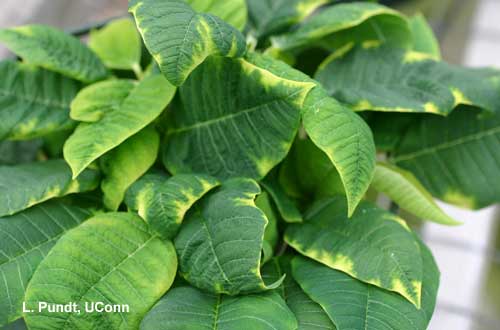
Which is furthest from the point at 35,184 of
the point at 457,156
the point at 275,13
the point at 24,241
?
the point at 457,156

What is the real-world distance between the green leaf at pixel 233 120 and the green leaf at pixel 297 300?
108mm

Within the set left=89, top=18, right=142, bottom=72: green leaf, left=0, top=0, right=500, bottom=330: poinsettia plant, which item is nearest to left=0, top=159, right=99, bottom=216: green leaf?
left=0, top=0, right=500, bottom=330: poinsettia plant

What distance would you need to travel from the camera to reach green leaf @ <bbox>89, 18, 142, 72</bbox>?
92 centimetres

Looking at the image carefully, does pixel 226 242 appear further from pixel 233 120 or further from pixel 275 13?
pixel 275 13

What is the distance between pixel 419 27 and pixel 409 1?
0.99 metres

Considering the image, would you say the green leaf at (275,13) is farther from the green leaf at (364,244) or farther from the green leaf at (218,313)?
the green leaf at (218,313)

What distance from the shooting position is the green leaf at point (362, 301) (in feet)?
2.02

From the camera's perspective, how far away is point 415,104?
2.48 feet

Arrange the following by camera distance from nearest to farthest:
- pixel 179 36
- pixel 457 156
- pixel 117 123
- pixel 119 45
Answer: pixel 179 36 → pixel 117 123 → pixel 457 156 → pixel 119 45

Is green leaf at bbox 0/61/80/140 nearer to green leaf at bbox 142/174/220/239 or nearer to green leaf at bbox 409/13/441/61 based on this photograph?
green leaf at bbox 142/174/220/239

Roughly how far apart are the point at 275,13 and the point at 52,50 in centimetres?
31

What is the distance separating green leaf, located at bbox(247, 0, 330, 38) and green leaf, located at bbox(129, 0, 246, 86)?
0.79 ft

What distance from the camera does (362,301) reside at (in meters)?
0.64

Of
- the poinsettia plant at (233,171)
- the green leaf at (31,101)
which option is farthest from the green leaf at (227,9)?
the green leaf at (31,101)
